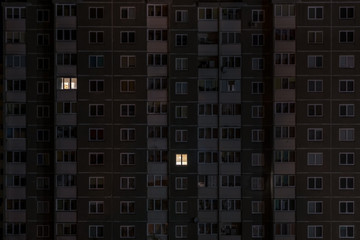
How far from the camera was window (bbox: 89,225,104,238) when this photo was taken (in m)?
34.2

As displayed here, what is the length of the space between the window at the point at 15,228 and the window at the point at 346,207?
28425mm

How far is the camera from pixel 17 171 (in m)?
34.3

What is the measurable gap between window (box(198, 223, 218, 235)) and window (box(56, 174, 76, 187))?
39.2ft

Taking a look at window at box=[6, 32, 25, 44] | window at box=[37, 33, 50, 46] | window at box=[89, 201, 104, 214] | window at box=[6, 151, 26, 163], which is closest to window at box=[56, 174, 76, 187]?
window at box=[89, 201, 104, 214]

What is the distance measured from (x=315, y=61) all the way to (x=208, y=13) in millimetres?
10430

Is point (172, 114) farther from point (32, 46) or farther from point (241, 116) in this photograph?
point (32, 46)

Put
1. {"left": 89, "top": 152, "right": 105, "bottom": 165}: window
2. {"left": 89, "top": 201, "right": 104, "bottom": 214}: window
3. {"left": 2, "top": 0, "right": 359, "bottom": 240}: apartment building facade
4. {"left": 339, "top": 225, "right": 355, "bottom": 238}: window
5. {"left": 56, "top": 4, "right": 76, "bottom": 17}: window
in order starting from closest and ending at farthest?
{"left": 56, "top": 4, "right": 76, "bottom": 17}: window
{"left": 2, "top": 0, "right": 359, "bottom": 240}: apartment building facade
{"left": 89, "top": 152, "right": 105, "bottom": 165}: window
{"left": 89, "top": 201, "right": 104, "bottom": 214}: window
{"left": 339, "top": 225, "right": 355, "bottom": 238}: window

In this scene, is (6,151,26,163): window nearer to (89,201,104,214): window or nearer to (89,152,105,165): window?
(89,152,105,165): window

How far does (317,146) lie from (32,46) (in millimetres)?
26947

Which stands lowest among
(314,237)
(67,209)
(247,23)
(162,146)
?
(314,237)

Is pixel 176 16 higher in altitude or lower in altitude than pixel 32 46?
higher

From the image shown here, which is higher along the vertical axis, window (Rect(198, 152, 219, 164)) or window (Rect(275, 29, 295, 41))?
window (Rect(275, 29, 295, 41))

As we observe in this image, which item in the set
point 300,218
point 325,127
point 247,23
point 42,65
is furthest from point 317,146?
point 42,65

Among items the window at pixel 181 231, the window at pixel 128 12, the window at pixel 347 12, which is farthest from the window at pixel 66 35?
the window at pixel 347 12
